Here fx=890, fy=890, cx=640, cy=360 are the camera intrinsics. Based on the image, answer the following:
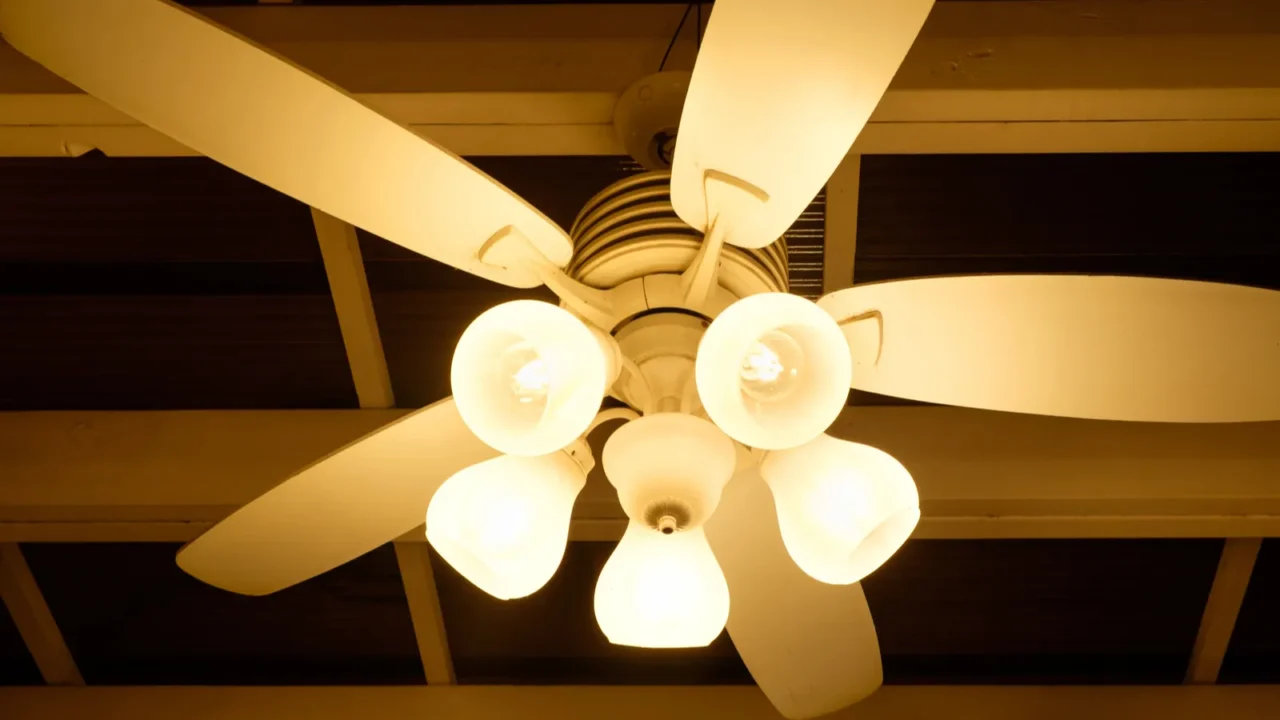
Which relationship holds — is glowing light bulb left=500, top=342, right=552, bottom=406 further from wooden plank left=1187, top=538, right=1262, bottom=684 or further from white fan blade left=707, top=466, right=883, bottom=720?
wooden plank left=1187, top=538, right=1262, bottom=684

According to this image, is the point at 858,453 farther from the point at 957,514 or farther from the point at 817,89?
the point at 957,514

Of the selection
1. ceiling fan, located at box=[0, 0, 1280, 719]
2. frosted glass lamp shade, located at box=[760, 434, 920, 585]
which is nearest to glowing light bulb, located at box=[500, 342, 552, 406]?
ceiling fan, located at box=[0, 0, 1280, 719]

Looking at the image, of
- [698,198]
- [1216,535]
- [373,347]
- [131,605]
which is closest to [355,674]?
[131,605]

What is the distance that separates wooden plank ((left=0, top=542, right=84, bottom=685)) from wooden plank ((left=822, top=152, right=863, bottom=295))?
5.74 ft

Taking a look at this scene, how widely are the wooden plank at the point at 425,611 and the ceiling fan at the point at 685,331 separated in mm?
843

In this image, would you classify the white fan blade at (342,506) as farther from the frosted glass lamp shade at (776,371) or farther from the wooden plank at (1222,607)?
the wooden plank at (1222,607)

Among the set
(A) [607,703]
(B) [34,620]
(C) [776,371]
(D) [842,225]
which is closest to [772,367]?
(C) [776,371]

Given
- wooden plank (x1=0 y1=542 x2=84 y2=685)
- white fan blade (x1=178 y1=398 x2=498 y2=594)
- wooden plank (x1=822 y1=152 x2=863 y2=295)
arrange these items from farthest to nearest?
wooden plank (x1=0 y1=542 x2=84 y2=685), wooden plank (x1=822 y1=152 x2=863 y2=295), white fan blade (x1=178 y1=398 x2=498 y2=594)

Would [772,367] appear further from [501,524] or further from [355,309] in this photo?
[355,309]

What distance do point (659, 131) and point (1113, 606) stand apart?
1.45 meters

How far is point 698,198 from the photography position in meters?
0.82

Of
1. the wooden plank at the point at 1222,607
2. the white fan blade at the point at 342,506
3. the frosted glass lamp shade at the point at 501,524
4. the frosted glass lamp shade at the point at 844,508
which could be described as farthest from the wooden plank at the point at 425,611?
the wooden plank at the point at 1222,607

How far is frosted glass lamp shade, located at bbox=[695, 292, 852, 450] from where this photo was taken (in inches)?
27.7

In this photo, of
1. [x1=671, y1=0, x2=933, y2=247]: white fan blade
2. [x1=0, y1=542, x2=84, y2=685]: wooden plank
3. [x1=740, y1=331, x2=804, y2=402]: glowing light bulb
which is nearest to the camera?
[x1=671, y1=0, x2=933, y2=247]: white fan blade
